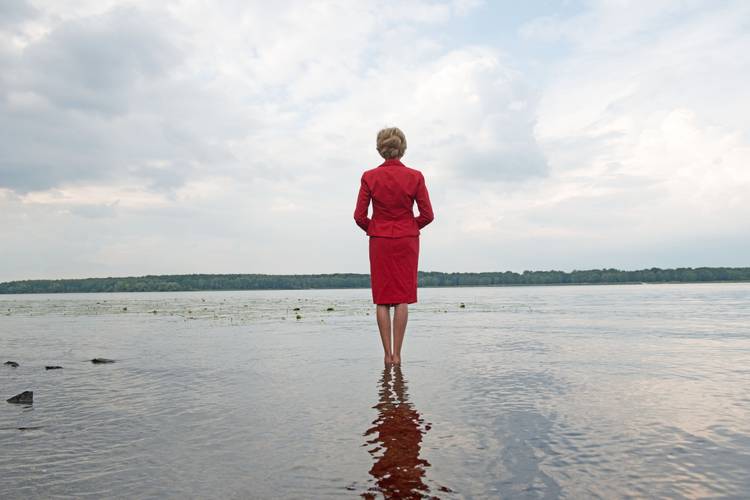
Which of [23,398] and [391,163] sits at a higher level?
[391,163]

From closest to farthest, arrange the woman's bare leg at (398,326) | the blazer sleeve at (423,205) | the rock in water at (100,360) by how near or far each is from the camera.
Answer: the woman's bare leg at (398,326) → the blazer sleeve at (423,205) → the rock in water at (100,360)

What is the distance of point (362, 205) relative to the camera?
6.92 m

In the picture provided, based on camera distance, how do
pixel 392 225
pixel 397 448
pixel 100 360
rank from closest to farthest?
1. pixel 397 448
2. pixel 392 225
3. pixel 100 360

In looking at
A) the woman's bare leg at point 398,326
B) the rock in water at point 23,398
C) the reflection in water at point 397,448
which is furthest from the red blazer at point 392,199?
the rock in water at point 23,398

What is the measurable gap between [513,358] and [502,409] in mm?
3176

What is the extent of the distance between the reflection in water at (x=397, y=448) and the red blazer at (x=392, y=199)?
2.42 m

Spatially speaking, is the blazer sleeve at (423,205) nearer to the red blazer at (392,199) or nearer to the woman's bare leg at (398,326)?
the red blazer at (392,199)

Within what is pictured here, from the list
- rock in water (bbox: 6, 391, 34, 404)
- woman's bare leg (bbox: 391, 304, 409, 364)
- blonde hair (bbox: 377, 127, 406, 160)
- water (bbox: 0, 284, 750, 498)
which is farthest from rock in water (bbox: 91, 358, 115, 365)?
blonde hair (bbox: 377, 127, 406, 160)

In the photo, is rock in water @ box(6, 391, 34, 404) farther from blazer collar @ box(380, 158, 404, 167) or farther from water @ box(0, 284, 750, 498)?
blazer collar @ box(380, 158, 404, 167)

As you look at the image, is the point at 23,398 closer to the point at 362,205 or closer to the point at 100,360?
the point at 100,360

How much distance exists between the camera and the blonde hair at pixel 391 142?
6.95 meters

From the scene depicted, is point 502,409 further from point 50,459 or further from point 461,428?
point 50,459

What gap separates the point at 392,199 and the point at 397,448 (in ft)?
13.1

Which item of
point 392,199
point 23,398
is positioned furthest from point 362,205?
point 23,398
